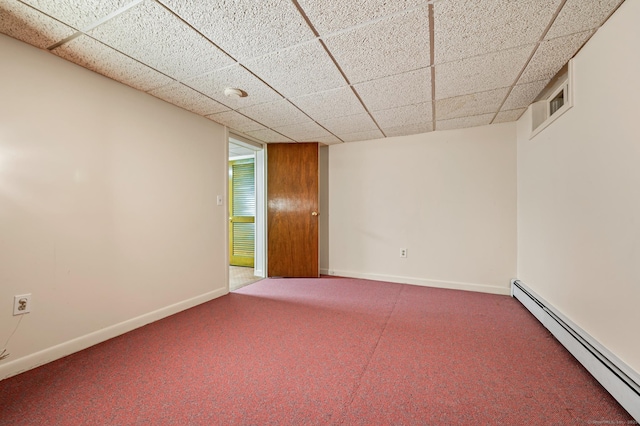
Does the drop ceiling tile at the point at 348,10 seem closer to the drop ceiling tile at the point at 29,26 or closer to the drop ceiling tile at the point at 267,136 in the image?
the drop ceiling tile at the point at 29,26

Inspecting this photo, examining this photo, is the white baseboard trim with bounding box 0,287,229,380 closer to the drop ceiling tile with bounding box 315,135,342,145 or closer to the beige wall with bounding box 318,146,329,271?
the beige wall with bounding box 318,146,329,271

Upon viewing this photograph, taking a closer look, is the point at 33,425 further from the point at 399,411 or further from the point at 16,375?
the point at 399,411

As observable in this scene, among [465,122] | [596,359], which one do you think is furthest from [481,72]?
[596,359]

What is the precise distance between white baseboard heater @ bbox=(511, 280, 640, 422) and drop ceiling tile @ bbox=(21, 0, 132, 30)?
310 cm

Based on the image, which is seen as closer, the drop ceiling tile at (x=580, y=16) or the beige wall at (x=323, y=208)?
→ the drop ceiling tile at (x=580, y=16)

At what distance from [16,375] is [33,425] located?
0.62 metres

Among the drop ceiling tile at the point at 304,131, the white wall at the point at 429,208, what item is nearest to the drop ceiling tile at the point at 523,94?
the white wall at the point at 429,208

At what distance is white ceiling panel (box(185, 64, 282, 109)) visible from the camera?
190 centimetres

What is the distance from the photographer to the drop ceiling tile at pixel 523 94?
2072 mm

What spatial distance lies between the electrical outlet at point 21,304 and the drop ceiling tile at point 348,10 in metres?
2.40

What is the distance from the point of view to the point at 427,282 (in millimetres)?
3340

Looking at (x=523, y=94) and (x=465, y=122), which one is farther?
(x=465, y=122)

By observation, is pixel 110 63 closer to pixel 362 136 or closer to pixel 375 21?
pixel 375 21

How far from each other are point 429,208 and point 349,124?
1558 millimetres
